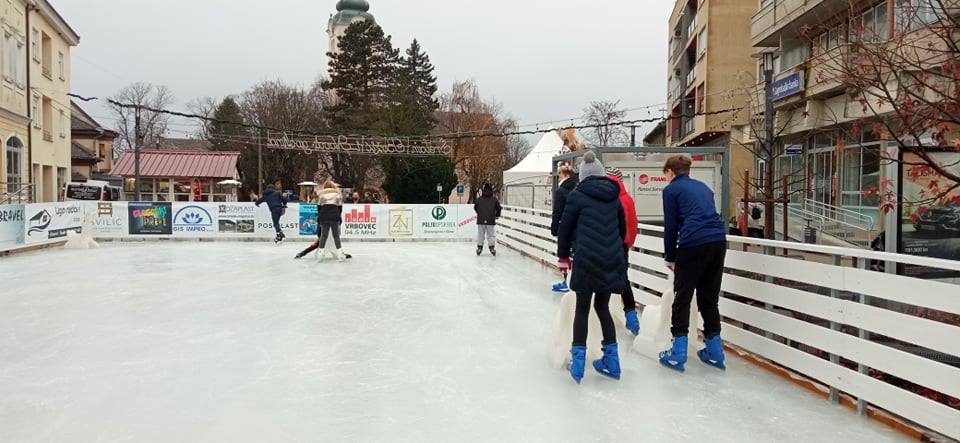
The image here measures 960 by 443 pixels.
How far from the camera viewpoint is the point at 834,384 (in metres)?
4.34

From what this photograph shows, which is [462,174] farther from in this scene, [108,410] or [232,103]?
[108,410]

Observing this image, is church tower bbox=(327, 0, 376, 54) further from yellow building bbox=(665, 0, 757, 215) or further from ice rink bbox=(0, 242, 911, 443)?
ice rink bbox=(0, 242, 911, 443)

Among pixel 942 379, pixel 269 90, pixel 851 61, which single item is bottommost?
pixel 942 379

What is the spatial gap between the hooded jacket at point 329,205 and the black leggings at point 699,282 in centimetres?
915

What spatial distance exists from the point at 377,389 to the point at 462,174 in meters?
51.4

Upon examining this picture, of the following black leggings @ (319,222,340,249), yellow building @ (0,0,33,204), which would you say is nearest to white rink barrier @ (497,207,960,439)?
black leggings @ (319,222,340,249)

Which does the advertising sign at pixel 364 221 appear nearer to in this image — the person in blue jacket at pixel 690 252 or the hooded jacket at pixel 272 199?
the hooded jacket at pixel 272 199

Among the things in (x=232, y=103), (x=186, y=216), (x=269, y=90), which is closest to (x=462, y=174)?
(x=269, y=90)

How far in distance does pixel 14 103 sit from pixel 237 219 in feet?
31.7

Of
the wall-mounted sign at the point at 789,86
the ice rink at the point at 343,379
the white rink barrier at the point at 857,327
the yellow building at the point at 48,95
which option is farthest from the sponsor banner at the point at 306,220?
the white rink barrier at the point at 857,327

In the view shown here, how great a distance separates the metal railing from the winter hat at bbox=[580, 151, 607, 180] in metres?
20.3

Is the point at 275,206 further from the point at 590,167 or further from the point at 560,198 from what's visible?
the point at 590,167

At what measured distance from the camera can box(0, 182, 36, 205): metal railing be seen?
20.8 meters

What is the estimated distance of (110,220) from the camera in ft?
65.1
